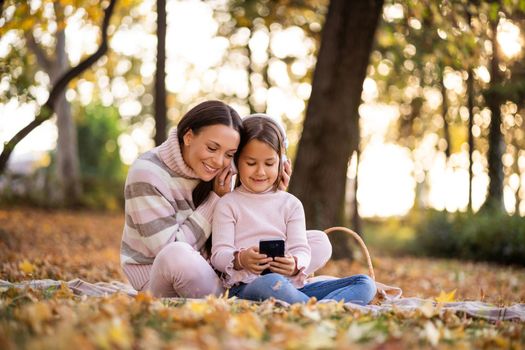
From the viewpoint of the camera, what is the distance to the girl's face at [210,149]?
4.10m

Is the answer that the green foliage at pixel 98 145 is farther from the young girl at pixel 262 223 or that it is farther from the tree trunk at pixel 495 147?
the young girl at pixel 262 223

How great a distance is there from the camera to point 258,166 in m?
4.12

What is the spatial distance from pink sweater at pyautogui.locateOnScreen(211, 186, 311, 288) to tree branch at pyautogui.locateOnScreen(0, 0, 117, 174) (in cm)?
331

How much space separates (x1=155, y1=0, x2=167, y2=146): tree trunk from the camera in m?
8.87

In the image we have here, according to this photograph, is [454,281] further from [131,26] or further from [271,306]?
[131,26]

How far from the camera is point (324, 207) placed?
8.18 metres

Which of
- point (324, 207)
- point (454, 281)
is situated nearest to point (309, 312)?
point (324, 207)

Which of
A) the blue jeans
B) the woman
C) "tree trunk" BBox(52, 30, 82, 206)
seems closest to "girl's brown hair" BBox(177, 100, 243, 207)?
the woman

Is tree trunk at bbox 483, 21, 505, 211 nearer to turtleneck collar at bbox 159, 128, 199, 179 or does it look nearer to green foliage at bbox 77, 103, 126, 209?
green foliage at bbox 77, 103, 126, 209

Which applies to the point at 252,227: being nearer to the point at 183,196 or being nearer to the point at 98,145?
the point at 183,196

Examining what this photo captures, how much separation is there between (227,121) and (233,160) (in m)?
0.29

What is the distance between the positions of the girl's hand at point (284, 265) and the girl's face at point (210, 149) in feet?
2.47

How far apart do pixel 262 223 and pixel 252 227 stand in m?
0.07

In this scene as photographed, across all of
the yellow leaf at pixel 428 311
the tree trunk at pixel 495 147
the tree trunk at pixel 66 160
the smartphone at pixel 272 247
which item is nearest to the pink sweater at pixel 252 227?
the smartphone at pixel 272 247
